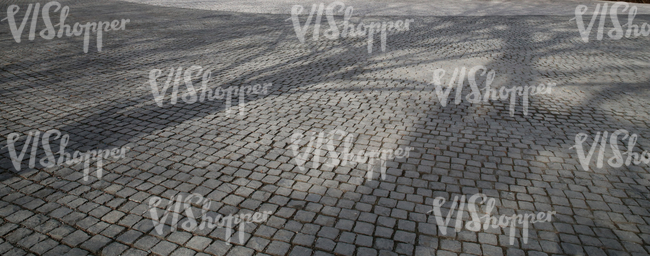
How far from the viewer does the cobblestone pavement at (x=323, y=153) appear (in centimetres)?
407

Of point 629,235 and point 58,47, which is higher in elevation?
point 58,47

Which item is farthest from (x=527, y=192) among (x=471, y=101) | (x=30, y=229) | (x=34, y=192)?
(x=34, y=192)

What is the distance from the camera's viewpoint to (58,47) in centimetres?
1172

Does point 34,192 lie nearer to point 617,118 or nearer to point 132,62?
point 132,62

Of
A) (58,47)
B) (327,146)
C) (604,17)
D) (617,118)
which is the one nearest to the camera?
(327,146)

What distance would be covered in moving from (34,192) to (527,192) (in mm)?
5758

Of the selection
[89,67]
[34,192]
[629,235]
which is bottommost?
[629,235]

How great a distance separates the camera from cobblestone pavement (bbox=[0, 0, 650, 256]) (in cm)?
407

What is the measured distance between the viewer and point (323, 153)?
18.8 ft

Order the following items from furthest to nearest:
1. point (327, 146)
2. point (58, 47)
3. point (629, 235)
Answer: point (58, 47)
point (327, 146)
point (629, 235)

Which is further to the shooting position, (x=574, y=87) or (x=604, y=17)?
(x=604, y=17)

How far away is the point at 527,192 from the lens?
482 centimetres

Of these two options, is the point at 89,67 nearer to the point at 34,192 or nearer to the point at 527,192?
the point at 34,192

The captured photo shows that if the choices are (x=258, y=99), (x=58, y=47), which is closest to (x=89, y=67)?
(x=58, y=47)
